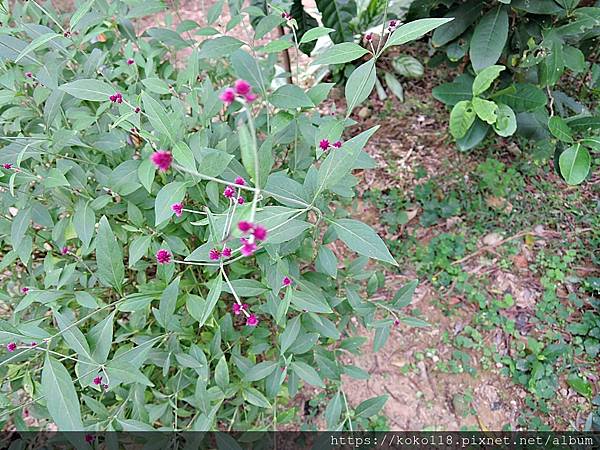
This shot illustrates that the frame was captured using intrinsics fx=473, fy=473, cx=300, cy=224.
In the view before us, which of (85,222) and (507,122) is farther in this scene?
(507,122)

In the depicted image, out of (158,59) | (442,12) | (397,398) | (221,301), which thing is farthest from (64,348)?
(442,12)

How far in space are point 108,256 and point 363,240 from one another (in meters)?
0.53

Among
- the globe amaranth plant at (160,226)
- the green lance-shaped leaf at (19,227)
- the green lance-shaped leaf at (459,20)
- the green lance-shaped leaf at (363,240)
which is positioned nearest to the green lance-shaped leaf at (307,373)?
the globe amaranth plant at (160,226)

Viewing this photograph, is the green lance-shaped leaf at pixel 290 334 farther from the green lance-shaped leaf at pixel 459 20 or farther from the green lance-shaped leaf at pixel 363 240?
the green lance-shaped leaf at pixel 459 20

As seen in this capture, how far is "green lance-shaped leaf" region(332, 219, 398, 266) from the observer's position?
0.84 m

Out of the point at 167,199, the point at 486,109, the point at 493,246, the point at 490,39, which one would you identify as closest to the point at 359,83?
the point at 167,199

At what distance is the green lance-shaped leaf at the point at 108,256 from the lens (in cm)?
97

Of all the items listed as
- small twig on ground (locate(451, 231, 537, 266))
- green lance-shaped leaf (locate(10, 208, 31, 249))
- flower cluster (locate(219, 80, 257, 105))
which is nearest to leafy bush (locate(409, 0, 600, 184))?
small twig on ground (locate(451, 231, 537, 266))

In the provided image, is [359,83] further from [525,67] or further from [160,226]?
[525,67]

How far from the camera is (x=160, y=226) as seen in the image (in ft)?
3.60

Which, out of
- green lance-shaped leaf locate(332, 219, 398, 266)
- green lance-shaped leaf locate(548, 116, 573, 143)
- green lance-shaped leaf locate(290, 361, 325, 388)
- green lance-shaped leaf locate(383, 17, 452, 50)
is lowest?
green lance-shaped leaf locate(290, 361, 325, 388)

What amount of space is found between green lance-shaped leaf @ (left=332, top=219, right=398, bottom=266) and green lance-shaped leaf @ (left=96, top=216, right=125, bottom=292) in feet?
1.51

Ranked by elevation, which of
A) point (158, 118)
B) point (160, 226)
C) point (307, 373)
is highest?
point (158, 118)

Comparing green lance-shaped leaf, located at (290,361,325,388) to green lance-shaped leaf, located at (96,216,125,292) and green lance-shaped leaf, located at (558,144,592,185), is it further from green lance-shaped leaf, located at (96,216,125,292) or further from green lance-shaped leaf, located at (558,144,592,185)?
green lance-shaped leaf, located at (558,144,592,185)
